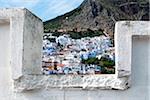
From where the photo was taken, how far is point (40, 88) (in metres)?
3.68

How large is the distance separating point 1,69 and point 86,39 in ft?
5.68

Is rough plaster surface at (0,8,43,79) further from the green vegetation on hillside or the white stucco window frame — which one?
the green vegetation on hillside

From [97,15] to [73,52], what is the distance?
10.8 feet

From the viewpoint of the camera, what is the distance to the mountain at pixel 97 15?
7.33 m

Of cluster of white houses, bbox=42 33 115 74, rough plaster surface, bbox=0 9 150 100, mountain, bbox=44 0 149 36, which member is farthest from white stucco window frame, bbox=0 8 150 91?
mountain, bbox=44 0 149 36

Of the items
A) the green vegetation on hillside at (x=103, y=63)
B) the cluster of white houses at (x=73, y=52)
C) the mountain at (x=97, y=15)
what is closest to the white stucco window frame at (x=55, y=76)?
the cluster of white houses at (x=73, y=52)

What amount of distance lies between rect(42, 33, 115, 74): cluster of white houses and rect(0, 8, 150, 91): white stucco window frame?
24.7 inches

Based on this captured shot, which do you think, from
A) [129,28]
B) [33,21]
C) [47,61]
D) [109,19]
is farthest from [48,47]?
[109,19]

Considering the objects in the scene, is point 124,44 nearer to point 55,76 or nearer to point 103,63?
point 55,76

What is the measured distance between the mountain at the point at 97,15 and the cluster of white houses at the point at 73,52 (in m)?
1.71

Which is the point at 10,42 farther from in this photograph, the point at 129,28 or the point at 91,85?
the point at 129,28

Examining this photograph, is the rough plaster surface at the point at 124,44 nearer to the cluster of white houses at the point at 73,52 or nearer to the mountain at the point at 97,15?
the cluster of white houses at the point at 73,52

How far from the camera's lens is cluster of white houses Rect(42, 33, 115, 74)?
446 cm

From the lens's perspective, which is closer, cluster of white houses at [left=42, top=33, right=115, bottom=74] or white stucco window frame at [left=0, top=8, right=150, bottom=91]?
white stucco window frame at [left=0, top=8, right=150, bottom=91]
